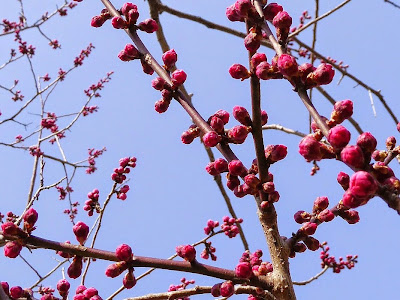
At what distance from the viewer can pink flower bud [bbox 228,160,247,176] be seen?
4.91 feet

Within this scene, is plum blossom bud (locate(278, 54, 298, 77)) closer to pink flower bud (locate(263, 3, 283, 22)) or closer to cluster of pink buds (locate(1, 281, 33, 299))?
pink flower bud (locate(263, 3, 283, 22))

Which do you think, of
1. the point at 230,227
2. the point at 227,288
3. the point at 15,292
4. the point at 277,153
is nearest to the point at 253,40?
the point at 277,153

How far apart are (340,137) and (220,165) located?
0.66 meters

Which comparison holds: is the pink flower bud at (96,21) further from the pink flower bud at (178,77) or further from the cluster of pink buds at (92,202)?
the cluster of pink buds at (92,202)

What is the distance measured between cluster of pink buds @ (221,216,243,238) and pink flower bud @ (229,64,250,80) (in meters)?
2.64

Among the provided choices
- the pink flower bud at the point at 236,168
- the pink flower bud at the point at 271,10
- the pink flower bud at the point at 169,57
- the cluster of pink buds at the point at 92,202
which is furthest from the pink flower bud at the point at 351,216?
the cluster of pink buds at the point at 92,202

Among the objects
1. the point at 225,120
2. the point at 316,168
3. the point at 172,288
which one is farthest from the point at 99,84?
the point at 225,120

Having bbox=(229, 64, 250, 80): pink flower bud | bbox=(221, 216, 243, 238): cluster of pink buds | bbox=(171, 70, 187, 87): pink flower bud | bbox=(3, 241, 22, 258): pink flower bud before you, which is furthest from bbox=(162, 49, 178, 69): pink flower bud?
bbox=(221, 216, 243, 238): cluster of pink buds

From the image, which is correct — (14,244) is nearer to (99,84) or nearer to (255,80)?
(255,80)

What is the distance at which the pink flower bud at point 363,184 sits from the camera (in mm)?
864

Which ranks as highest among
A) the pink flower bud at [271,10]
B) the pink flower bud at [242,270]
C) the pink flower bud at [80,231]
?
the pink flower bud at [271,10]

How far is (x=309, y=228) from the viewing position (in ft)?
5.28

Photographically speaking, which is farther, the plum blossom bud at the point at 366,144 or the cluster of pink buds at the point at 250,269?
the cluster of pink buds at the point at 250,269

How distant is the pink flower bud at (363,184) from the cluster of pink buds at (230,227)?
310 centimetres
